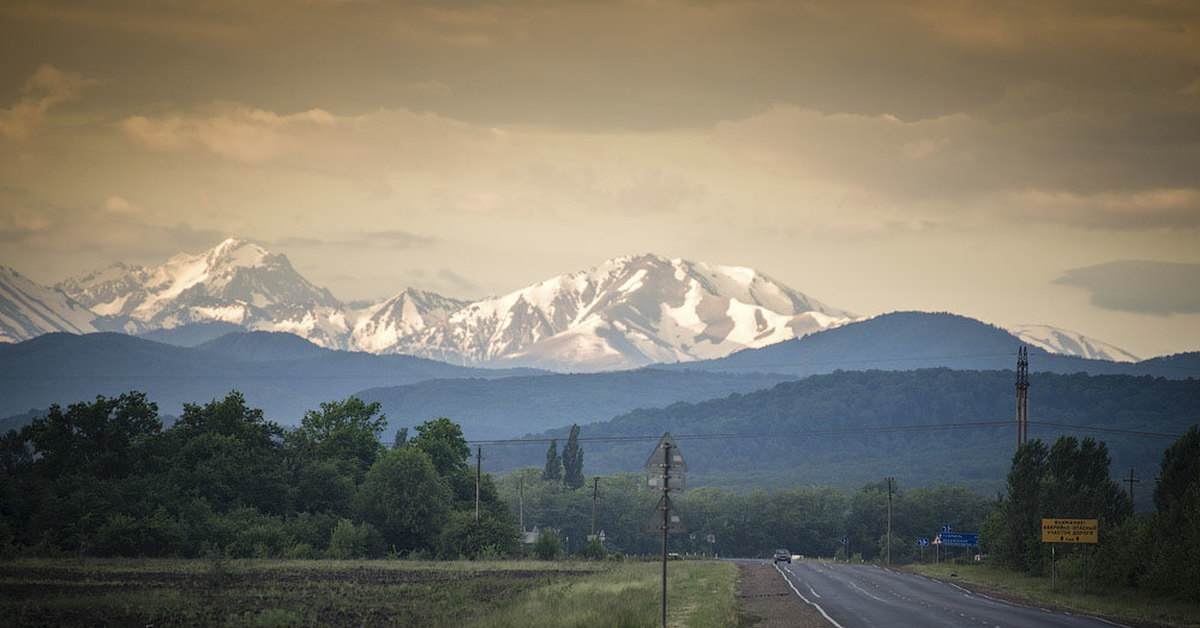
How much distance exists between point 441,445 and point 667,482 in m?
92.8

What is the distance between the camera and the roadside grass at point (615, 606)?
147 feet

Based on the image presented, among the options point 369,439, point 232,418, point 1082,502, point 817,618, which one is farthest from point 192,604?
point 369,439

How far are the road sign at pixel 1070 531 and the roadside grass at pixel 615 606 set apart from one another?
61.9ft

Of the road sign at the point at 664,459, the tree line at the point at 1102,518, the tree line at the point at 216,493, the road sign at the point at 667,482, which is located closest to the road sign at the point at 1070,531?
the tree line at the point at 1102,518

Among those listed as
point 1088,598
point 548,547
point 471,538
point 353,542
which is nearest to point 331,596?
point 1088,598

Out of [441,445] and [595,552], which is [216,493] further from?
[595,552]

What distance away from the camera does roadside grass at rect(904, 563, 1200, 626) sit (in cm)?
5406

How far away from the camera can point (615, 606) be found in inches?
1934

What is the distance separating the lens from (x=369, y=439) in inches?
5098

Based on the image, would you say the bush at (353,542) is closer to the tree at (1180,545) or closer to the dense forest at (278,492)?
the dense forest at (278,492)

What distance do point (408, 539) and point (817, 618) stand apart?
6739cm

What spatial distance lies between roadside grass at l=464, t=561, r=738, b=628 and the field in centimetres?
6

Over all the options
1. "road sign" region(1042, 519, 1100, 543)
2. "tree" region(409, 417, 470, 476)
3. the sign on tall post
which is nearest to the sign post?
"road sign" region(1042, 519, 1100, 543)

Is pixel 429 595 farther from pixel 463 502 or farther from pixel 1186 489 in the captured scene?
pixel 463 502
